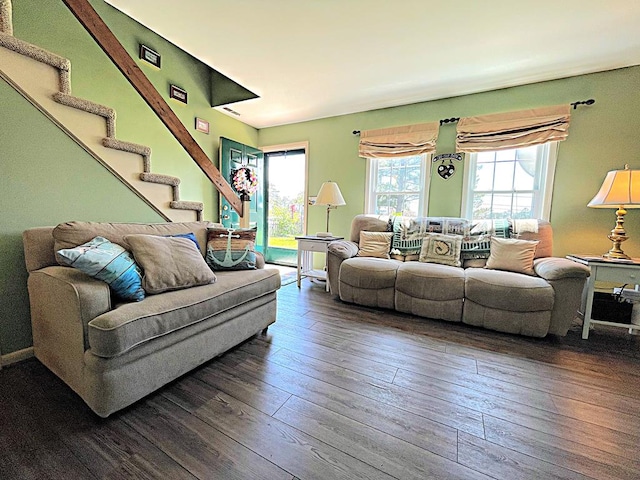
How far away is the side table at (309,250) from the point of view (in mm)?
3348

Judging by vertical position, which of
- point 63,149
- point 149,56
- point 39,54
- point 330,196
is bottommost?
point 330,196

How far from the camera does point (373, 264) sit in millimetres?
2729

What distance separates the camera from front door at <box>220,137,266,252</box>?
401 centimetres

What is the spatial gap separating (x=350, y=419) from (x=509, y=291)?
171 cm

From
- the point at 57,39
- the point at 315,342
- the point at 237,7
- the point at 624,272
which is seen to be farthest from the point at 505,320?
the point at 57,39

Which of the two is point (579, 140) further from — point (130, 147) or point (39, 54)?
point (39, 54)

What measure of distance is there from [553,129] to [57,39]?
15.6ft

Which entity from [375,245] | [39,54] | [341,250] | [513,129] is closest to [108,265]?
[39,54]

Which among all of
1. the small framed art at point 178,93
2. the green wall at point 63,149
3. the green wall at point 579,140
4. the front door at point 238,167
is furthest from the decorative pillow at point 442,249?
the small framed art at point 178,93

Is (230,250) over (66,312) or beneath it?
over

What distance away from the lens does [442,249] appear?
286 centimetres

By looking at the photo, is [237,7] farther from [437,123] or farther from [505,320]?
[505,320]

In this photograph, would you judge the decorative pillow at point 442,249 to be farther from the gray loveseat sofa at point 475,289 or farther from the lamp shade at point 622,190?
the lamp shade at point 622,190

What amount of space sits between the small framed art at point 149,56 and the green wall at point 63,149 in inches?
2.1
